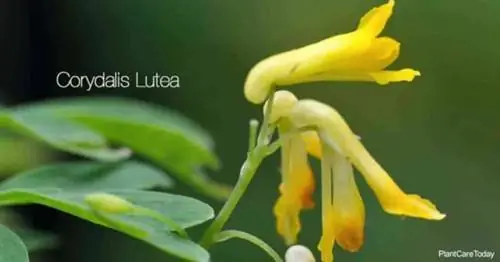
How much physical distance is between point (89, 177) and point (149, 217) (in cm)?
A: 14

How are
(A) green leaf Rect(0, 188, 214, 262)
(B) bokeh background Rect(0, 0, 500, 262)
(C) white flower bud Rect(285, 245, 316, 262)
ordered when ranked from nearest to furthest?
(A) green leaf Rect(0, 188, 214, 262), (C) white flower bud Rect(285, 245, 316, 262), (B) bokeh background Rect(0, 0, 500, 262)

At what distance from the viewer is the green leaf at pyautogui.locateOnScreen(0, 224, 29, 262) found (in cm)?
47

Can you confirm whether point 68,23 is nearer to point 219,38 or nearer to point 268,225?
point 219,38

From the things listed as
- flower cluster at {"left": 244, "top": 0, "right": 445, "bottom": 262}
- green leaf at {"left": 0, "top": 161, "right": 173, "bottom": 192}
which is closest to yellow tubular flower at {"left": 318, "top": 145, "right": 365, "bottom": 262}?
flower cluster at {"left": 244, "top": 0, "right": 445, "bottom": 262}

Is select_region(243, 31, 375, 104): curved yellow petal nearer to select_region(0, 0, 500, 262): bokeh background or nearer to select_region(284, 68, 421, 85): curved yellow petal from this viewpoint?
select_region(284, 68, 421, 85): curved yellow petal

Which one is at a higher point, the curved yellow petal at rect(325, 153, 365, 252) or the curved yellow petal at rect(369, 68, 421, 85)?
the curved yellow petal at rect(369, 68, 421, 85)

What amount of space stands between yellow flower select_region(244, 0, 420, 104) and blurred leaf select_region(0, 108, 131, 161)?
5.3 inches

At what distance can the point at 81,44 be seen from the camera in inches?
33.4

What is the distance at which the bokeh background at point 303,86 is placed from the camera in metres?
0.84

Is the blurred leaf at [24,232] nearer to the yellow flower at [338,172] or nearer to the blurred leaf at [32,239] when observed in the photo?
the blurred leaf at [32,239]

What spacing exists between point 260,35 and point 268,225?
0.62 ft

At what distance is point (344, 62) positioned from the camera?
1.78 feet

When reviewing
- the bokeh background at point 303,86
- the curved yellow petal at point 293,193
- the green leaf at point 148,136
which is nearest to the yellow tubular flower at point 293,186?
the curved yellow petal at point 293,193

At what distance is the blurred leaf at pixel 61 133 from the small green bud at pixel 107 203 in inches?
5.2
